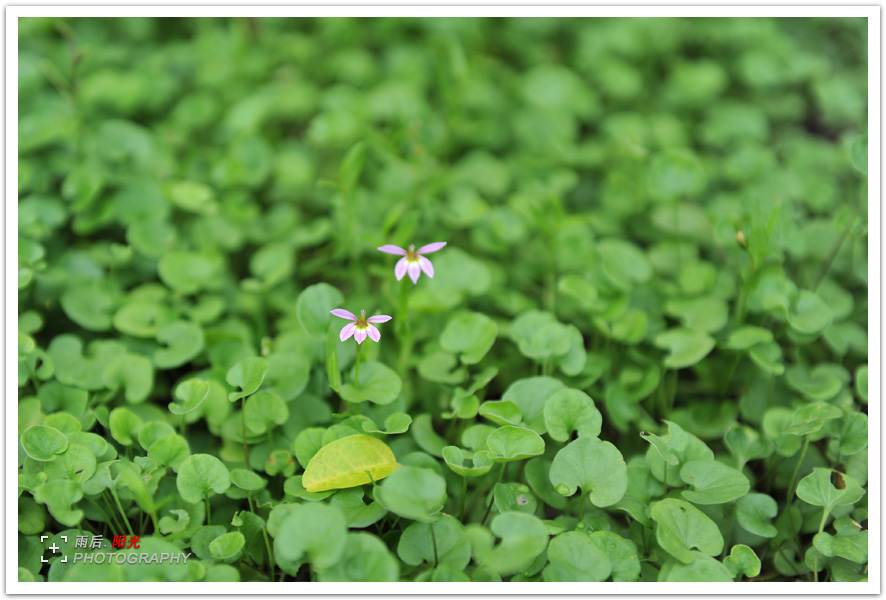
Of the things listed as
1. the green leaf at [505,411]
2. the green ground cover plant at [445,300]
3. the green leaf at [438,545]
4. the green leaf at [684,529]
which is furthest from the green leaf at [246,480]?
the green leaf at [684,529]

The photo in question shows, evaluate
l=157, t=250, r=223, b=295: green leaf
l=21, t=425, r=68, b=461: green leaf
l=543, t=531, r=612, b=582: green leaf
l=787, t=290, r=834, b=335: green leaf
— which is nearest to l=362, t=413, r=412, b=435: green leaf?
l=543, t=531, r=612, b=582: green leaf

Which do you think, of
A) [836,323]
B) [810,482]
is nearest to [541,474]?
[810,482]

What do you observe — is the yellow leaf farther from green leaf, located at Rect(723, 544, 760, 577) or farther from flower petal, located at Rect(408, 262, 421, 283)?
green leaf, located at Rect(723, 544, 760, 577)

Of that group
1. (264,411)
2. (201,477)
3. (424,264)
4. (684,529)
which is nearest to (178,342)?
(264,411)

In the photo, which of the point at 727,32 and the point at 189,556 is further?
the point at 727,32

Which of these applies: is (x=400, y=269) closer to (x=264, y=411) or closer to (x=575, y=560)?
(x=264, y=411)

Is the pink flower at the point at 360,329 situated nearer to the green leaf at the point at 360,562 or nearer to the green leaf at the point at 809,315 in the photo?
the green leaf at the point at 360,562
